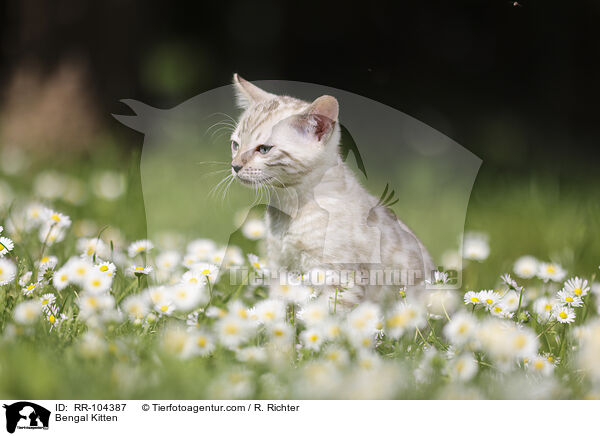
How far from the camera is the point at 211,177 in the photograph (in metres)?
2.42

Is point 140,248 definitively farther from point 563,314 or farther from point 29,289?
point 563,314

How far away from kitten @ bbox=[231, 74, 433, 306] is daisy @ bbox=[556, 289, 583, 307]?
482 millimetres

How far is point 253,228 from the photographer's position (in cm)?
272

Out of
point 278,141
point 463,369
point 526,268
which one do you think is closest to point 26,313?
point 278,141

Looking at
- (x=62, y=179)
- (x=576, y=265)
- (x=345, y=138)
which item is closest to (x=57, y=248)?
(x=62, y=179)

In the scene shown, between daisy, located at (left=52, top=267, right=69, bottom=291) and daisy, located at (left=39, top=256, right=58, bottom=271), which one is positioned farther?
daisy, located at (left=39, top=256, right=58, bottom=271)

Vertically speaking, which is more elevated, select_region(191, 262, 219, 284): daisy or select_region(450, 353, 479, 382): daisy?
select_region(191, 262, 219, 284): daisy

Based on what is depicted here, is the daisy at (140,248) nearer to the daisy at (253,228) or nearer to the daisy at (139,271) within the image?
the daisy at (139,271)

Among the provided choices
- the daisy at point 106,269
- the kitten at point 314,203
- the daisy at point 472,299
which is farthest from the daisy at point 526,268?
the daisy at point 106,269

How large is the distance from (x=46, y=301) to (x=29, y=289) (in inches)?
4.2

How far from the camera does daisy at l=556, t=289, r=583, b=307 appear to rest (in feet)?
6.91

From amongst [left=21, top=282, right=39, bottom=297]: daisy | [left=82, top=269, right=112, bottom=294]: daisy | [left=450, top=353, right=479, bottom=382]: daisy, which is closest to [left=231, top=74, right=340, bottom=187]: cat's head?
[left=82, top=269, right=112, bottom=294]: daisy

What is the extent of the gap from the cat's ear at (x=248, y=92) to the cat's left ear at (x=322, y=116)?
25 cm

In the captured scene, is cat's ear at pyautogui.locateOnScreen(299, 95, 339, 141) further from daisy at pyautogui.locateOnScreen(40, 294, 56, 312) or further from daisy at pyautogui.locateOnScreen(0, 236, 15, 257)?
daisy at pyautogui.locateOnScreen(0, 236, 15, 257)
